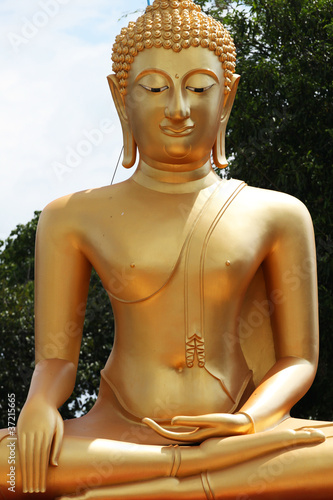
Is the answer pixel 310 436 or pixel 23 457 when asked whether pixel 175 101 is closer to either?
pixel 310 436

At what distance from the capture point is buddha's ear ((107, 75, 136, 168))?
618 centimetres

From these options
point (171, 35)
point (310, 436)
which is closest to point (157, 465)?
point (310, 436)

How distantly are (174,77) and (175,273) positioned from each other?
1.10 m

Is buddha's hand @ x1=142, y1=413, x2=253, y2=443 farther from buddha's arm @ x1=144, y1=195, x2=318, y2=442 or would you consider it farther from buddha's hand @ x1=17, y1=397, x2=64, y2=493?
buddha's hand @ x1=17, y1=397, x2=64, y2=493

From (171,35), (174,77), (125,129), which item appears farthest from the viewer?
(125,129)

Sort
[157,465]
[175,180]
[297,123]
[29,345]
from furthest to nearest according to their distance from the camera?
[29,345]
[297,123]
[175,180]
[157,465]

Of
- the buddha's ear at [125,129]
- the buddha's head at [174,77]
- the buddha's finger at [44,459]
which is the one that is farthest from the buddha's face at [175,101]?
the buddha's finger at [44,459]

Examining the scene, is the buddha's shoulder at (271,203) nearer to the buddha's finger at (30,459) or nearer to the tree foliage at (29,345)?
the buddha's finger at (30,459)

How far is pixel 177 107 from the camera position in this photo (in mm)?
5711

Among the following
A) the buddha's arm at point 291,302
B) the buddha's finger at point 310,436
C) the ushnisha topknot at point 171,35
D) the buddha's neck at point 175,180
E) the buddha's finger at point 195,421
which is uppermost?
the ushnisha topknot at point 171,35

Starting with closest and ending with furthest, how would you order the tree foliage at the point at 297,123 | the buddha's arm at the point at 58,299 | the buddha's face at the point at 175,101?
the buddha's arm at the point at 58,299 → the buddha's face at the point at 175,101 → the tree foliage at the point at 297,123

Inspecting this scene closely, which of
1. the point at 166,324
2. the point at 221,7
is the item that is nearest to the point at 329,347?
the point at 221,7

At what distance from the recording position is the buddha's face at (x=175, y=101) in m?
5.78

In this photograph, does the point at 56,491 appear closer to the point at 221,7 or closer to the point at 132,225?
the point at 132,225
